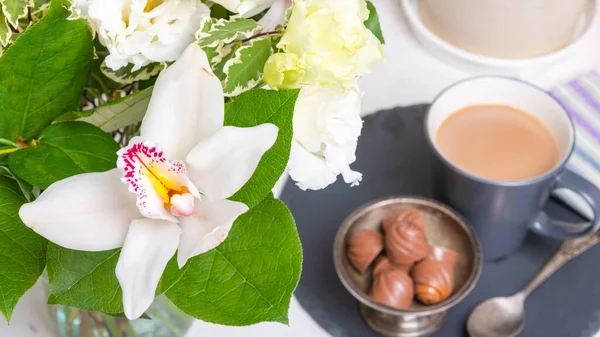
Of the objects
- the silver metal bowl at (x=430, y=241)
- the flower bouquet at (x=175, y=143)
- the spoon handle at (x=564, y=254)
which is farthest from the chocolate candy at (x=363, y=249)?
the flower bouquet at (x=175, y=143)

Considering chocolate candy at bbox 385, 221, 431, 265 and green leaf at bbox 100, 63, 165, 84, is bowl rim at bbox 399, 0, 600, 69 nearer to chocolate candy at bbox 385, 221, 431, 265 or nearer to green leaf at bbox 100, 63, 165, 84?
chocolate candy at bbox 385, 221, 431, 265

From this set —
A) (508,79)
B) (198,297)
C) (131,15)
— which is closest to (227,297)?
(198,297)

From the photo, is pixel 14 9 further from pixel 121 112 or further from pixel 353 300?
pixel 353 300

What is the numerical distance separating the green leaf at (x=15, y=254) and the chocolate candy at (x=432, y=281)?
0.30m

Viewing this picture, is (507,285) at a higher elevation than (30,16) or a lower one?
lower

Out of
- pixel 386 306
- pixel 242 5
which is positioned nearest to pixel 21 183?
pixel 242 5

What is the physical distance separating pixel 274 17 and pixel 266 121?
0.06 meters

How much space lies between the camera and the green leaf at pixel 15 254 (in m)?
0.30

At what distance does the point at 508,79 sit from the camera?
624 millimetres

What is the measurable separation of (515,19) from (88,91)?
16.7 inches

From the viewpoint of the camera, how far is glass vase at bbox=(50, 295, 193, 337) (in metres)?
0.46

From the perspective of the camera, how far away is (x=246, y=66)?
31cm

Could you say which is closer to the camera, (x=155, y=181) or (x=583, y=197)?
(x=155, y=181)

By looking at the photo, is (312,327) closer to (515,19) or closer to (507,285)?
(507,285)
